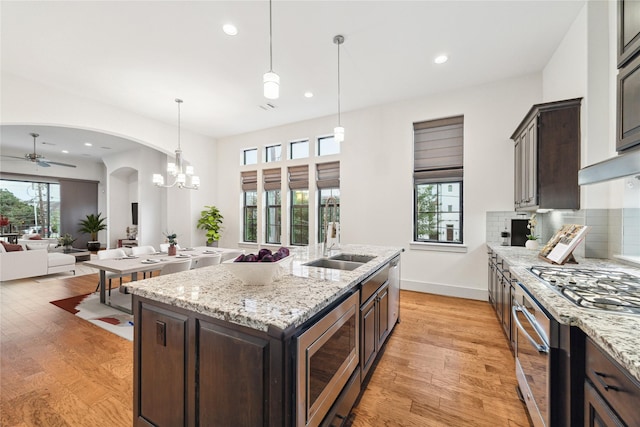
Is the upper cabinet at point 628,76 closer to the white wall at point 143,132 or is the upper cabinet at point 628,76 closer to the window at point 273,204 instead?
the window at point 273,204

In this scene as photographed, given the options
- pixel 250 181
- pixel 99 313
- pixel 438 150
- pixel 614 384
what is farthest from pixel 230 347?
pixel 250 181

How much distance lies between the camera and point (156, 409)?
54.3 inches

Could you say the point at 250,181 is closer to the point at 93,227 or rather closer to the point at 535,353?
the point at 535,353

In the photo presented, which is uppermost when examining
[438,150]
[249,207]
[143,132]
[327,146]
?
[143,132]

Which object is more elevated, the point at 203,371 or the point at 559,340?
the point at 559,340

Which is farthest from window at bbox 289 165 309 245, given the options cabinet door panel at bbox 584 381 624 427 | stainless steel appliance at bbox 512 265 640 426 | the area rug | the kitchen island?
cabinet door panel at bbox 584 381 624 427

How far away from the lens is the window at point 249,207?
6.39 meters

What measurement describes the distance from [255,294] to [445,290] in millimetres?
3821

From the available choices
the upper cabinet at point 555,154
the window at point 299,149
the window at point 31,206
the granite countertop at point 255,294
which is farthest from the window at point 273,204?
the window at point 31,206

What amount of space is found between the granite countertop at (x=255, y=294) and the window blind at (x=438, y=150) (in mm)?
3111

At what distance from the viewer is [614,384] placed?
2.72 ft

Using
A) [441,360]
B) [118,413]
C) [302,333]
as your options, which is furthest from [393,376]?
[118,413]

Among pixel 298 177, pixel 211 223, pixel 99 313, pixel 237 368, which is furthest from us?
pixel 211 223

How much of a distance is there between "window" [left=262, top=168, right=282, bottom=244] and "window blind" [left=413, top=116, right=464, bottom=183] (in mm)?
3054
